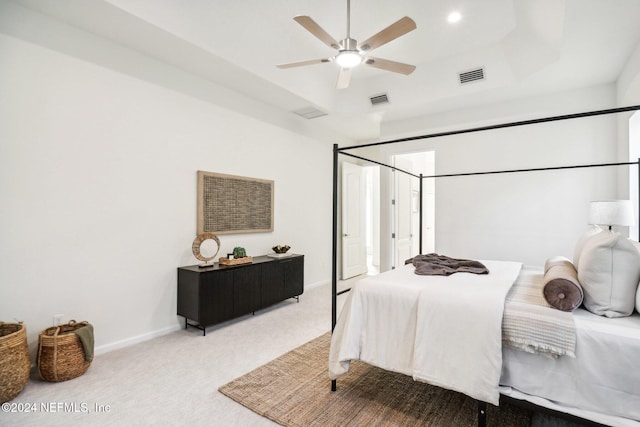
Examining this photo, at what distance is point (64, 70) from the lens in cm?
262

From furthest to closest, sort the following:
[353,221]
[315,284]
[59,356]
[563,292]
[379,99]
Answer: [353,221]
[315,284]
[379,99]
[59,356]
[563,292]

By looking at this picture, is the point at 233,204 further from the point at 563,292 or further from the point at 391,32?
the point at 563,292

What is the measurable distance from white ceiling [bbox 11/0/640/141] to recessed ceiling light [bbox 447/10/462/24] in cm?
4

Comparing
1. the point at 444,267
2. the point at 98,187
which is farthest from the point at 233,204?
the point at 444,267

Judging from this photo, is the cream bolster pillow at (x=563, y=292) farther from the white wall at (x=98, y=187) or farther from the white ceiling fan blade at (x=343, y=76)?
the white wall at (x=98, y=187)

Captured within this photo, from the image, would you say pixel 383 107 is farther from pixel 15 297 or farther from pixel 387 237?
pixel 15 297

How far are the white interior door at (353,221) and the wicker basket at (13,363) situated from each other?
14.3 feet

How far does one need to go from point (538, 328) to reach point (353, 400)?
3.89 ft

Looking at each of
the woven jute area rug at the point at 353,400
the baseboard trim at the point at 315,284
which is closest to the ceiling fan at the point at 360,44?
the woven jute area rug at the point at 353,400

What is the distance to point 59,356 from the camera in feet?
7.42

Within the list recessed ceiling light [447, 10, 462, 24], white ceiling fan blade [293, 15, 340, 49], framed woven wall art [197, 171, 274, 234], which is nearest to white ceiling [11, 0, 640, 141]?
recessed ceiling light [447, 10, 462, 24]

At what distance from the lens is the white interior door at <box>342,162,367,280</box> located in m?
5.83

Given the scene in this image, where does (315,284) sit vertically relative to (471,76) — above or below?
below

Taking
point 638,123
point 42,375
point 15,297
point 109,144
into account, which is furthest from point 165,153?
point 638,123
